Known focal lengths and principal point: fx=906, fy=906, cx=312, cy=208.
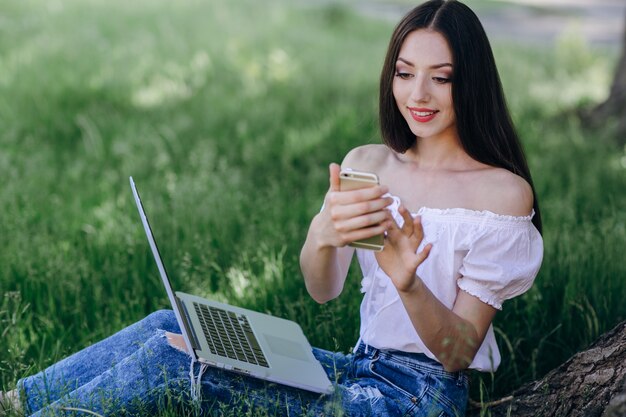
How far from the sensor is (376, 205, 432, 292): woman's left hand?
215 cm

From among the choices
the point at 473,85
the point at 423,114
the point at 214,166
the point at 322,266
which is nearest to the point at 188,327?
the point at 322,266

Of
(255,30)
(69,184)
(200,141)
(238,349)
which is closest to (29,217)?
(69,184)

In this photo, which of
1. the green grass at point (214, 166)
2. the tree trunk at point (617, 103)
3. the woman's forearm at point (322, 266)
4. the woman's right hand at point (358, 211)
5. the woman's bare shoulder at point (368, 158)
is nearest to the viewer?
the woman's right hand at point (358, 211)

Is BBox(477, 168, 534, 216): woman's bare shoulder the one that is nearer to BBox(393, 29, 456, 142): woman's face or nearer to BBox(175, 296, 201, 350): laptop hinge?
BBox(393, 29, 456, 142): woman's face

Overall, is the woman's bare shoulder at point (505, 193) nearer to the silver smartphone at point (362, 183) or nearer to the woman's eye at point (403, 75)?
the woman's eye at point (403, 75)

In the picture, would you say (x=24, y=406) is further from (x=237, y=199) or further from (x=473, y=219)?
(x=237, y=199)

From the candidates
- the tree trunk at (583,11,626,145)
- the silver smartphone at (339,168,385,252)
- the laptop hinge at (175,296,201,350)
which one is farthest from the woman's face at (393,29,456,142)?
the tree trunk at (583,11,626,145)

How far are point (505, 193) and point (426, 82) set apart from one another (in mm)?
390

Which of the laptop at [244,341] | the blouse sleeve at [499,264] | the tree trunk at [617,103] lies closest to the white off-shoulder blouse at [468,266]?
the blouse sleeve at [499,264]

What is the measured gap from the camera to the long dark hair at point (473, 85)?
102 inches

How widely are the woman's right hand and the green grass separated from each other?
82 cm

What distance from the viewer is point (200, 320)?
2584mm

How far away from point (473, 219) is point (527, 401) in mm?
565

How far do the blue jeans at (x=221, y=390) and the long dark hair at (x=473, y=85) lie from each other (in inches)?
24.6
